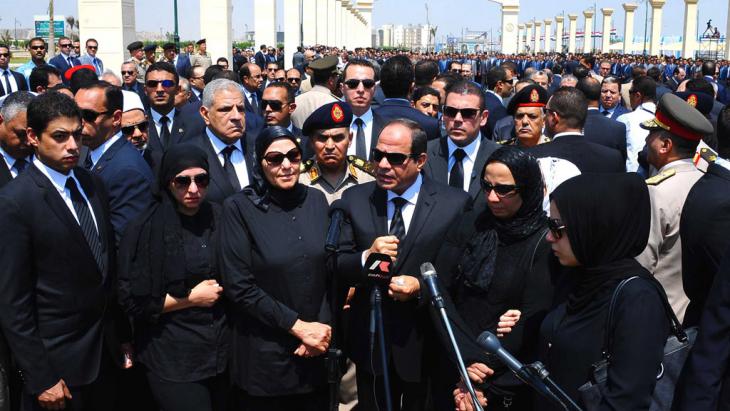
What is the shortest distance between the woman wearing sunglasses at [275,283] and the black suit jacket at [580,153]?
83.8 inches

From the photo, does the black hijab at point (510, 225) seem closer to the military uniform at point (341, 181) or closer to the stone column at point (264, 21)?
the military uniform at point (341, 181)

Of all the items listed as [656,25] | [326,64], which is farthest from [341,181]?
[656,25]

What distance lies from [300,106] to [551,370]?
5.24 meters

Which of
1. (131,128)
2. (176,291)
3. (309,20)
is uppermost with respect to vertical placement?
(309,20)

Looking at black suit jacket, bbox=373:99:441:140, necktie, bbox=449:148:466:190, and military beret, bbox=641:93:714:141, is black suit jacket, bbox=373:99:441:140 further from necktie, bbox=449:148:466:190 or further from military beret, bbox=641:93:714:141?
military beret, bbox=641:93:714:141

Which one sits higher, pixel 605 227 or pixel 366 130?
pixel 366 130

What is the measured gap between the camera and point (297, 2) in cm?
3703

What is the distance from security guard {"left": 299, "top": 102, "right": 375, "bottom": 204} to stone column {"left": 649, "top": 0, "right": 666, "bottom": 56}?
50850 millimetres

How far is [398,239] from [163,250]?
1.22 meters

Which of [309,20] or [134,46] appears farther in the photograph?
[309,20]

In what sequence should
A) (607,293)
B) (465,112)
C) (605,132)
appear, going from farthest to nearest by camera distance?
1. (605,132)
2. (465,112)
3. (607,293)

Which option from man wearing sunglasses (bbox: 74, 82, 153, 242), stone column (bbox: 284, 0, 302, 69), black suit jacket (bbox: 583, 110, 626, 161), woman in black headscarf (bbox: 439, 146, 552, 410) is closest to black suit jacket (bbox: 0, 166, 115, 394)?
man wearing sunglasses (bbox: 74, 82, 153, 242)

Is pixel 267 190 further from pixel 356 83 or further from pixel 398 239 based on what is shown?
pixel 356 83

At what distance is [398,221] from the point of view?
4172 mm
